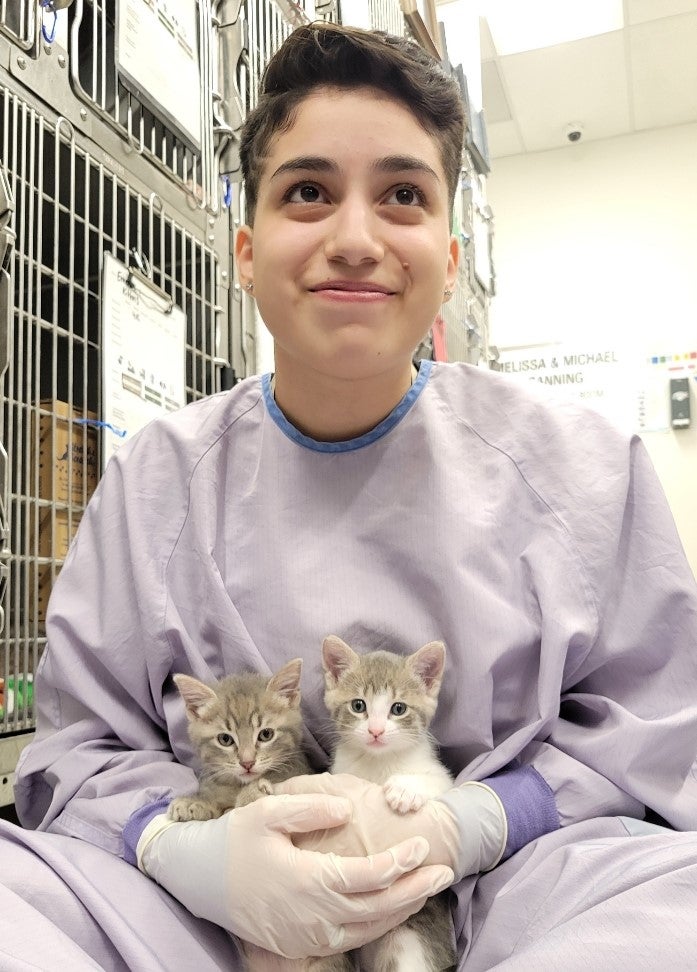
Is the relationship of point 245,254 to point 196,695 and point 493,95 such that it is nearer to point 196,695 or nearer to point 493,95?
point 196,695

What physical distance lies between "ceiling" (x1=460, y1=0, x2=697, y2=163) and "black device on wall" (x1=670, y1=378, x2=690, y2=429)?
1.55 meters

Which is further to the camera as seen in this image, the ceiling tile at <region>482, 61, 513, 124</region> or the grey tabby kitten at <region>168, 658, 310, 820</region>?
the ceiling tile at <region>482, 61, 513, 124</region>

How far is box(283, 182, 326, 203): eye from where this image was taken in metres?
1.18

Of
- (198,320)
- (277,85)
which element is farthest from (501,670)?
(198,320)

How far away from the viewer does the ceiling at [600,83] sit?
14.0ft

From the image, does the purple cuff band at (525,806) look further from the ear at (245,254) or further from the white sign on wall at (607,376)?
the white sign on wall at (607,376)

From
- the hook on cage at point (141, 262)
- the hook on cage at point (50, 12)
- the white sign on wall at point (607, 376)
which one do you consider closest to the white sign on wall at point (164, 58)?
the hook on cage at point (50, 12)

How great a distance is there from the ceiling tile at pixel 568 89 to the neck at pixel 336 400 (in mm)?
3818

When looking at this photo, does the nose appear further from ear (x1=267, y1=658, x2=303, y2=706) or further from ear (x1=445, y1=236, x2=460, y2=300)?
ear (x1=267, y1=658, x2=303, y2=706)

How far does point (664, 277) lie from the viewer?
5.02 meters

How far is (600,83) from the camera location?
4.64 m

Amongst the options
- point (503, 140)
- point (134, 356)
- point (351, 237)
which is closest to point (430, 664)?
point (351, 237)

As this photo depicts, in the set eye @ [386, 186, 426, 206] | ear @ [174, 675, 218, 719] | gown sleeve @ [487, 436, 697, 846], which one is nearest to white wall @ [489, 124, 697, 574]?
gown sleeve @ [487, 436, 697, 846]

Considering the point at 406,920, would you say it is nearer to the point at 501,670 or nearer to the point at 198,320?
the point at 501,670
